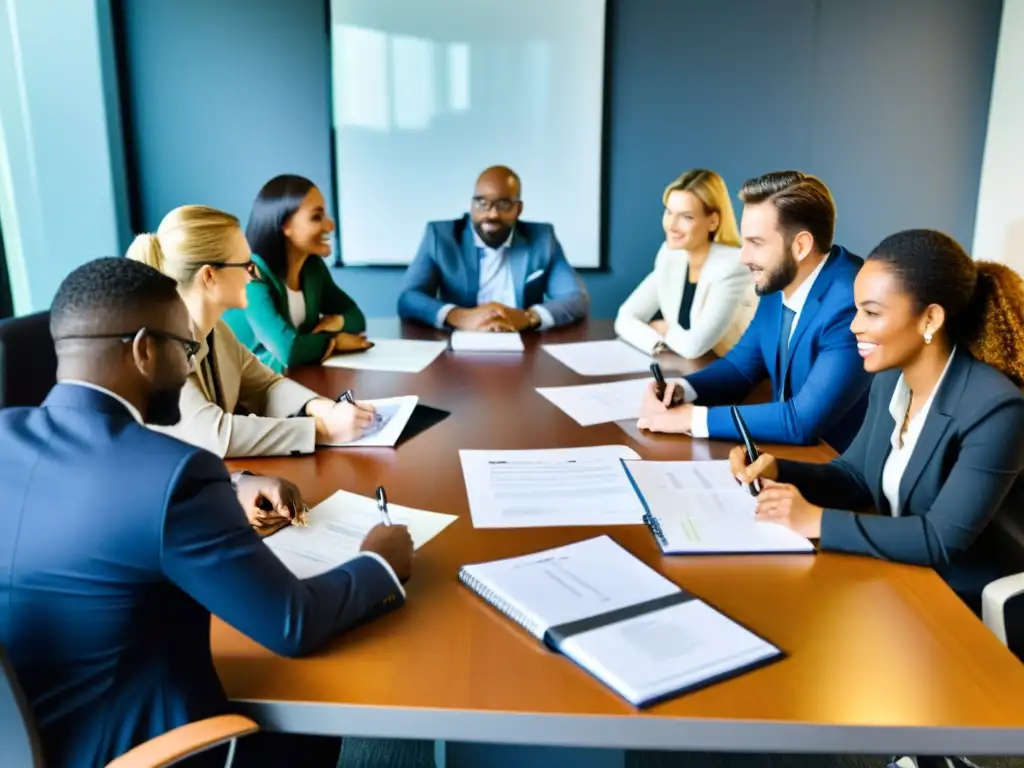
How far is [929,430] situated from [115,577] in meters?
1.25

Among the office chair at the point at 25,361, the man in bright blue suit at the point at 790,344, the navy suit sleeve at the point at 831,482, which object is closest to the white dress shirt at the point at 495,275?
the man in bright blue suit at the point at 790,344

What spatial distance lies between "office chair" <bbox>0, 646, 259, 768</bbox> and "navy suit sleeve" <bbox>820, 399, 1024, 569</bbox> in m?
0.90

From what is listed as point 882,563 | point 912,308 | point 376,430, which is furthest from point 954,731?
point 376,430

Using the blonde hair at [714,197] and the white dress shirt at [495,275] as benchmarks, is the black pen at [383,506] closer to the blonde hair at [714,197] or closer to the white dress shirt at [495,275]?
the blonde hair at [714,197]

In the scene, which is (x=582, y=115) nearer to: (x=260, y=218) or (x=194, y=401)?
(x=260, y=218)

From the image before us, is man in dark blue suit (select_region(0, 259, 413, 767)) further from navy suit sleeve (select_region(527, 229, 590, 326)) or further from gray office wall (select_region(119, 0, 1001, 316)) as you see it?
gray office wall (select_region(119, 0, 1001, 316))

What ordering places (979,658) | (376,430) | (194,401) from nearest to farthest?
(979,658), (194,401), (376,430)

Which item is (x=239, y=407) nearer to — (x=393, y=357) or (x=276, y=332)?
(x=276, y=332)

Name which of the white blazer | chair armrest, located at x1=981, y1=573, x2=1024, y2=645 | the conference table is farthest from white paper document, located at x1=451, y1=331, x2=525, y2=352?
chair armrest, located at x1=981, y1=573, x2=1024, y2=645

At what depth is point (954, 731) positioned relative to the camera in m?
0.93

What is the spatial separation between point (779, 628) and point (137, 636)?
0.79 meters

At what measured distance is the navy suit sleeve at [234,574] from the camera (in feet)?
3.10

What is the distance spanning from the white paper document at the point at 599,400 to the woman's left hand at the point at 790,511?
64 centimetres

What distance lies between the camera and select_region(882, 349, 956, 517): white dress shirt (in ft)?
4.88
